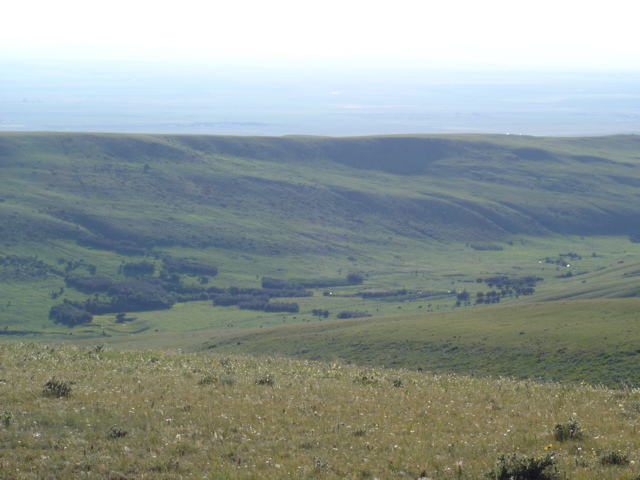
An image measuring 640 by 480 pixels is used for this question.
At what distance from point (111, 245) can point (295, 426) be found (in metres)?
125

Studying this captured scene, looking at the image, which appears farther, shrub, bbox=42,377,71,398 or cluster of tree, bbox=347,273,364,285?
cluster of tree, bbox=347,273,364,285

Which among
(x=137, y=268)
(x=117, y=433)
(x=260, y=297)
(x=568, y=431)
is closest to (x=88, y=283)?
(x=137, y=268)

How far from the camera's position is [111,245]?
132375 mm

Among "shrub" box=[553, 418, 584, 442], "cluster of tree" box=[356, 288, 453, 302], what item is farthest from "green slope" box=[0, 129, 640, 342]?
"shrub" box=[553, 418, 584, 442]

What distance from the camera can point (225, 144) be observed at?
588ft

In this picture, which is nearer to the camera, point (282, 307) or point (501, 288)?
point (282, 307)

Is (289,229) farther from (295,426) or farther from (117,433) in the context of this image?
(117,433)

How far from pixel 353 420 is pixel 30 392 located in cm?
799

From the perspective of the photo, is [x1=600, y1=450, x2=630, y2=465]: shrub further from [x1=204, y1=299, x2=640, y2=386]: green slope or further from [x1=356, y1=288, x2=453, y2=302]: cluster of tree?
[x1=356, y1=288, x2=453, y2=302]: cluster of tree

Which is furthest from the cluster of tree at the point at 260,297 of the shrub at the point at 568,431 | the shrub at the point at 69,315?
the shrub at the point at 568,431

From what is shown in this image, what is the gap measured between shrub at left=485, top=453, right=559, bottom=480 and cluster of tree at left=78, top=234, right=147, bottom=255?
12693cm

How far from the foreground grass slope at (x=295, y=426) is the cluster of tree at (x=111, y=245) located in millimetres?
115426

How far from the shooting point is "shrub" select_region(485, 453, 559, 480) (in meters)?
11.1

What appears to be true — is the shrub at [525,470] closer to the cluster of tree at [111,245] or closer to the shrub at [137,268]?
the shrub at [137,268]
